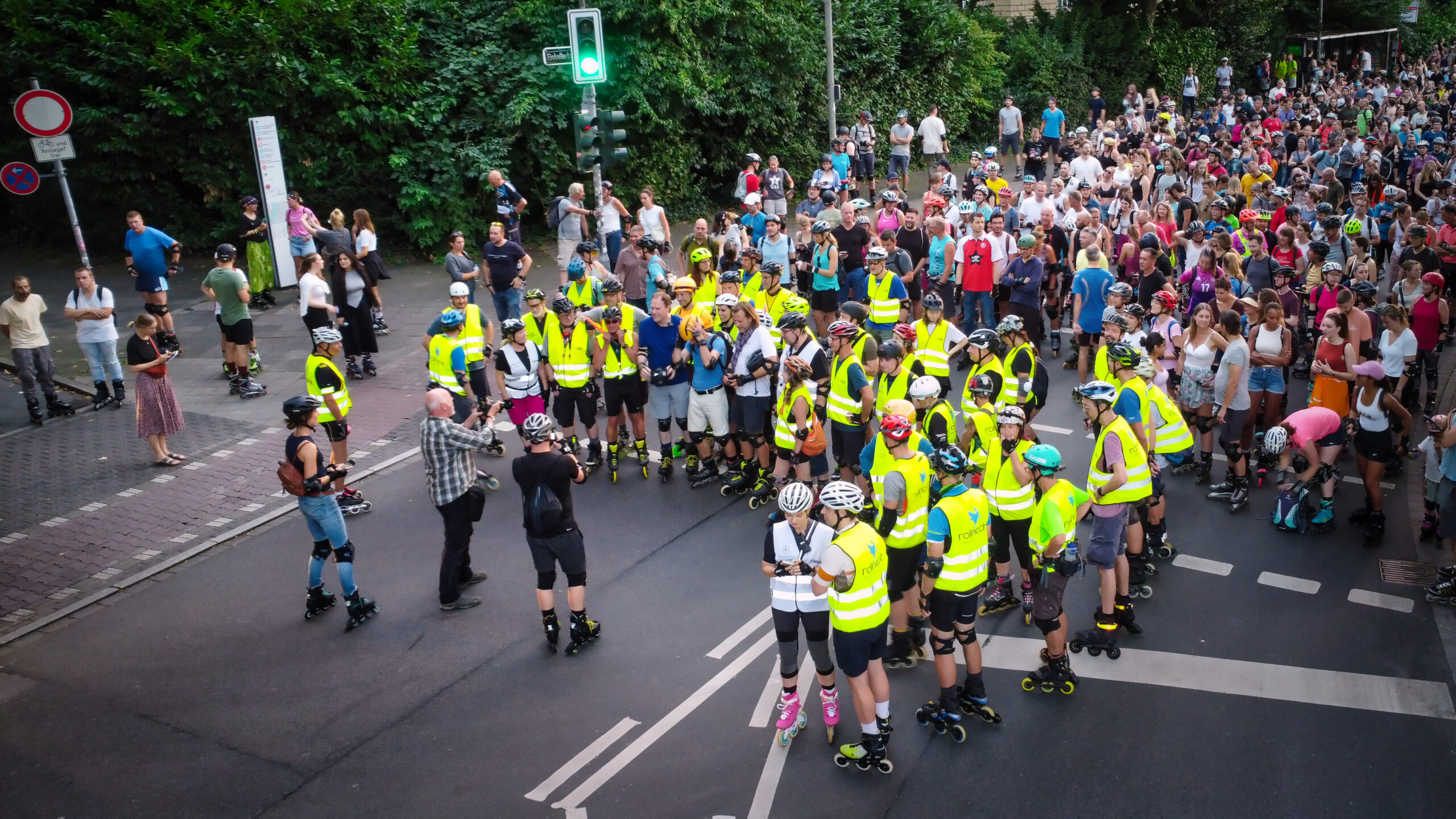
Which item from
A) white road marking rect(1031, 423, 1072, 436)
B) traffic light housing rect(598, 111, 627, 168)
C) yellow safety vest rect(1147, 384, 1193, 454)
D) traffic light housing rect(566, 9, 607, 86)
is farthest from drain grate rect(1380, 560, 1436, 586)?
traffic light housing rect(566, 9, 607, 86)

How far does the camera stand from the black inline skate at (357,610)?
8789mm

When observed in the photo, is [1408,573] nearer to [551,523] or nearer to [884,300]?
[884,300]

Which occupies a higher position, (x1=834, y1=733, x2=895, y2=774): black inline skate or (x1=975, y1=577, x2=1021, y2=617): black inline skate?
(x1=975, y1=577, x2=1021, y2=617): black inline skate

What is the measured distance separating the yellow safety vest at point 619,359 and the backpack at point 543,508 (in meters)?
3.25

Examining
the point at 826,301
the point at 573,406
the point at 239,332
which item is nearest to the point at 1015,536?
the point at 573,406

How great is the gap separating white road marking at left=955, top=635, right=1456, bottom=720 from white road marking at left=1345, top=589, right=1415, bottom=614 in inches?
42.0

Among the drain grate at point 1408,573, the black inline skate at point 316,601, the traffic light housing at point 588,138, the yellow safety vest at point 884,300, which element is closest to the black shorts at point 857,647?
the black inline skate at point 316,601

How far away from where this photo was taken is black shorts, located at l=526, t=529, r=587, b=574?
8.20 meters

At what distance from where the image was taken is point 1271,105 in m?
32.0

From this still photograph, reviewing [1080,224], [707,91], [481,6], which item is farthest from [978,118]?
[1080,224]

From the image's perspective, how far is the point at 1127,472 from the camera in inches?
309

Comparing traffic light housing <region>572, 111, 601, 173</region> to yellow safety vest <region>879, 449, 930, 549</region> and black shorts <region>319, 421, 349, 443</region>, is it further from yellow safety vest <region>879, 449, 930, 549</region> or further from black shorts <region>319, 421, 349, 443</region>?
yellow safety vest <region>879, 449, 930, 549</region>

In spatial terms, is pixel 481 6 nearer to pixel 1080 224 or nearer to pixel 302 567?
pixel 1080 224

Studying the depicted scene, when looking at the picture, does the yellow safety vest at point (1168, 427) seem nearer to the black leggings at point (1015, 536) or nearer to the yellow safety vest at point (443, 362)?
the black leggings at point (1015, 536)
